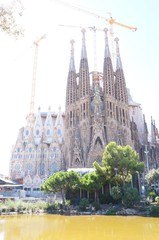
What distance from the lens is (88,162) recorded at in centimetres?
4931

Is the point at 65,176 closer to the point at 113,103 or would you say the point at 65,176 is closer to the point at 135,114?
the point at 113,103

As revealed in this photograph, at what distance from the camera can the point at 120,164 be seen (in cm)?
2775

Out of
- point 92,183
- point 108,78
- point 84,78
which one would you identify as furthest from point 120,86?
point 92,183

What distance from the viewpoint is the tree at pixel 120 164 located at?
1101 inches

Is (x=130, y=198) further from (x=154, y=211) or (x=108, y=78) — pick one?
(x=108, y=78)

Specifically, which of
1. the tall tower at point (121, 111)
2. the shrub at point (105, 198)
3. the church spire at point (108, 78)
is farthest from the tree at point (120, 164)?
the church spire at point (108, 78)

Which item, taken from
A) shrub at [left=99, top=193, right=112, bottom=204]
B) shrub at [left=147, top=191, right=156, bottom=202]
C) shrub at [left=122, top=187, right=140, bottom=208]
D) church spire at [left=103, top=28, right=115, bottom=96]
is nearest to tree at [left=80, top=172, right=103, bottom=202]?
shrub at [left=99, top=193, right=112, bottom=204]

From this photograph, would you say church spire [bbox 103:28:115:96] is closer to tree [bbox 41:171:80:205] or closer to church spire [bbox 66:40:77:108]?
church spire [bbox 66:40:77:108]

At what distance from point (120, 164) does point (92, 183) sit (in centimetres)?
403

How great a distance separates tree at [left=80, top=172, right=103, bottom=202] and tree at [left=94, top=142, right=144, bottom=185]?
4.23 feet

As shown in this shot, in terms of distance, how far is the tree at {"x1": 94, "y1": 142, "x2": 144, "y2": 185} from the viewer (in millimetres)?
27953

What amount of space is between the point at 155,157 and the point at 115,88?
20447 millimetres

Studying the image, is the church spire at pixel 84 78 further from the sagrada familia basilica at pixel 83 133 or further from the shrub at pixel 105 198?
the shrub at pixel 105 198

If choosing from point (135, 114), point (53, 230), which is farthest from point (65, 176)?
point (135, 114)
